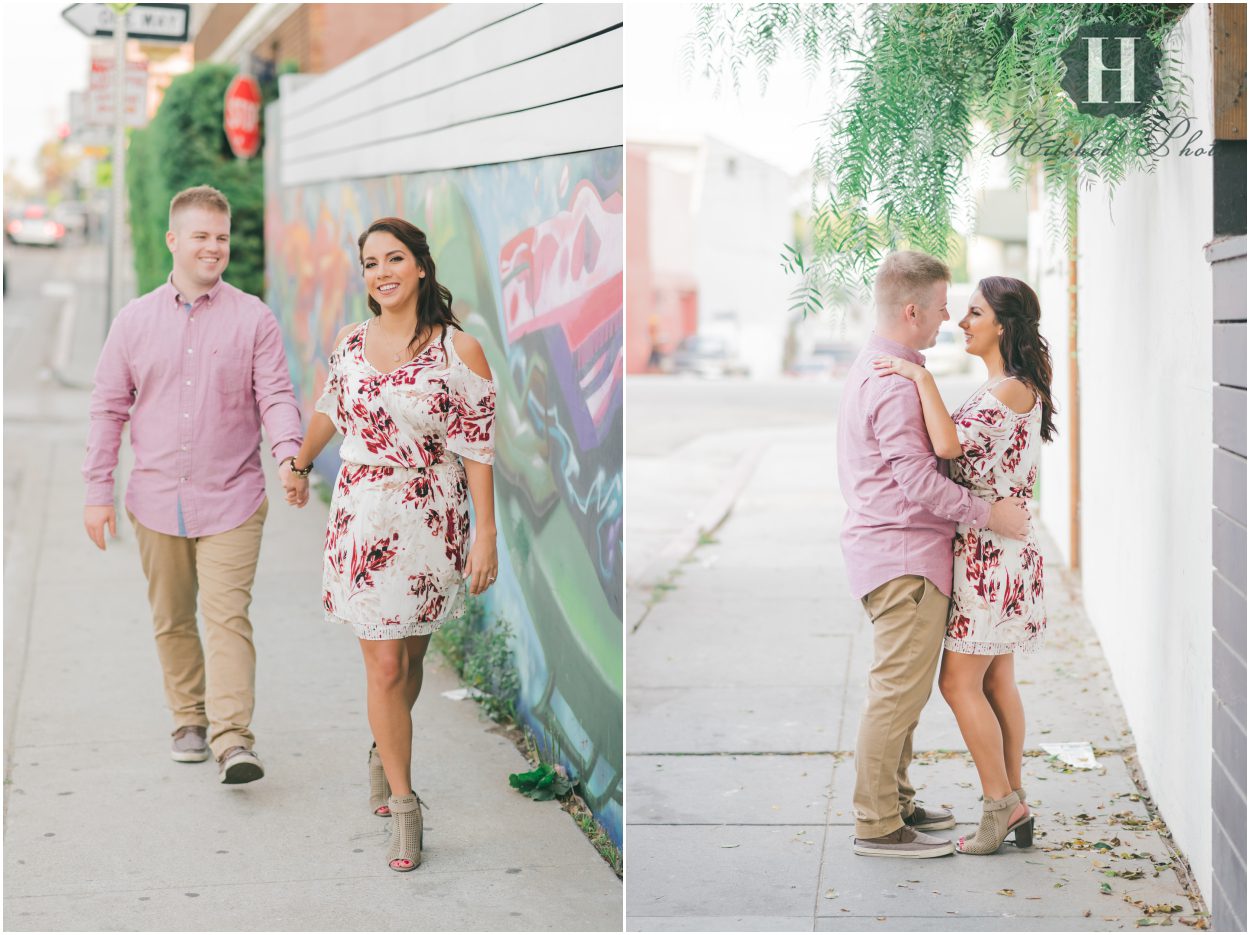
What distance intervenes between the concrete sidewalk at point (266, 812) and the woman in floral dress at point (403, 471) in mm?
→ 286

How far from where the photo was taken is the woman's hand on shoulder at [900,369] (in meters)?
4.45

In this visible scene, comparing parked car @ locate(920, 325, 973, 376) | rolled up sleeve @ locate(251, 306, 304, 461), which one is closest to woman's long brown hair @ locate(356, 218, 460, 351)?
rolled up sleeve @ locate(251, 306, 304, 461)

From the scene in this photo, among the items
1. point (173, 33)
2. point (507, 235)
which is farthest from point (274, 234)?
point (507, 235)

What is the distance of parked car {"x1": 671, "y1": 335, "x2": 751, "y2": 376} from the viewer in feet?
152

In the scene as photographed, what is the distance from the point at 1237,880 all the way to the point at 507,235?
10.7 feet

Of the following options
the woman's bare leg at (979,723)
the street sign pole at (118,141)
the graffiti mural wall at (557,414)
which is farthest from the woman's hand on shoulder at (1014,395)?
the street sign pole at (118,141)

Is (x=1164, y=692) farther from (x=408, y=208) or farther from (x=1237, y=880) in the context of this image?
(x=408, y=208)

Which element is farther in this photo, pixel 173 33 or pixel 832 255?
pixel 173 33

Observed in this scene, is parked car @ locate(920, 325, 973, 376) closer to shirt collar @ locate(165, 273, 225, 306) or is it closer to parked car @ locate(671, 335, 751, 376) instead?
parked car @ locate(671, 335, 751, 376)

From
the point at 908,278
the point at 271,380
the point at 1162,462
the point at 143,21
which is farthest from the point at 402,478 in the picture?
the point at 143,21

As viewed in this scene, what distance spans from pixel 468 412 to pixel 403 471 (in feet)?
0.81

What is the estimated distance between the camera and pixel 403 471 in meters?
4.35

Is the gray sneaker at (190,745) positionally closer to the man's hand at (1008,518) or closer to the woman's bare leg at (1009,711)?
the woman's bare leg at (1009,711)

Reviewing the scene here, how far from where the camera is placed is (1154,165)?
15.6ft
